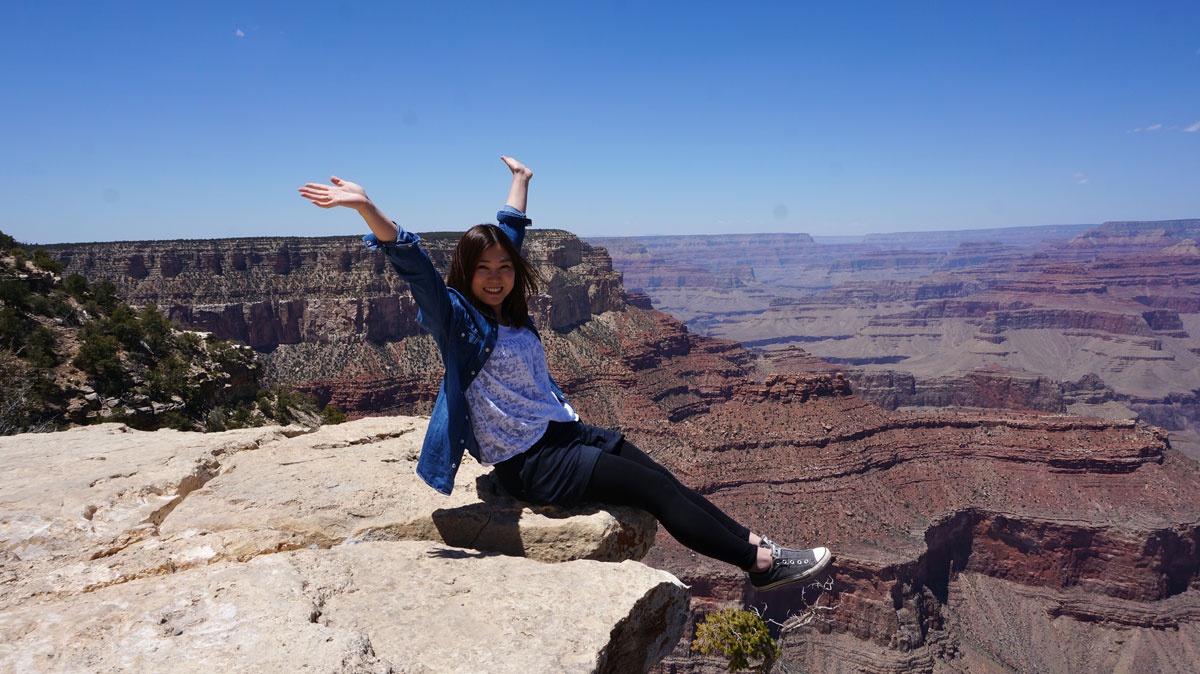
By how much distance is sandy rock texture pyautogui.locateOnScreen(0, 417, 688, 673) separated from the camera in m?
2.86

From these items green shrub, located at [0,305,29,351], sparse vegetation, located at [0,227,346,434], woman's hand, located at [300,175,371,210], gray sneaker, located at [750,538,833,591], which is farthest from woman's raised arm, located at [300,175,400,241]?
green shrub, located at [0,305,29,351]

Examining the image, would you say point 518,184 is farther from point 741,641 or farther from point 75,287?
point 75,287

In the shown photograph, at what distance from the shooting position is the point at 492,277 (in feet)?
15.2

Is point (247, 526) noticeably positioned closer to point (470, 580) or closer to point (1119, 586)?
point (470, 580)

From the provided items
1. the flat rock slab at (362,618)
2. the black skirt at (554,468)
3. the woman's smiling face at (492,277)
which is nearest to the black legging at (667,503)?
the black skirt at (554,468)

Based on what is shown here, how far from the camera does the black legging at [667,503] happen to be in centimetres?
461

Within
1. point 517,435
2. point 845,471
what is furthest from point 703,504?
point 845,471

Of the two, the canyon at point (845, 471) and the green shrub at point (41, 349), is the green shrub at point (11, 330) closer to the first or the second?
the green shrub at point (41, 349)

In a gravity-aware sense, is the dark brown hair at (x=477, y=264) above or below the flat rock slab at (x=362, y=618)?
above

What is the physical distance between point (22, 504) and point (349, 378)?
47.6m

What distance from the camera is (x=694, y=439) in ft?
140

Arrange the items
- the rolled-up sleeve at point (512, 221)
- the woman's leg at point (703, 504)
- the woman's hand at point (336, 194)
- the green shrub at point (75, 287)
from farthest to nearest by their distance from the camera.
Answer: the green shrub at point (75, 287) < the rolled-up sleeve at point (512, 221) < the woman's leg at point (703, 504) < the woman's hand at point (336, 194)

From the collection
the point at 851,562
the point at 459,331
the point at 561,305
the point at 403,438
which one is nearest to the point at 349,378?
the point at 561,305

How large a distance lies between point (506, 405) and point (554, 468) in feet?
1.94
